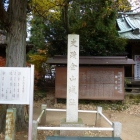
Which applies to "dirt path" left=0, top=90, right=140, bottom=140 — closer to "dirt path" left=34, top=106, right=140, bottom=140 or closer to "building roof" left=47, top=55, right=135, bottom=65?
"dirt path" left=34, top=106, right=140, bottom=140

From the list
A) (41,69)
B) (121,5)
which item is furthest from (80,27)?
(41,69)

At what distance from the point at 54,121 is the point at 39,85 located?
302 inches

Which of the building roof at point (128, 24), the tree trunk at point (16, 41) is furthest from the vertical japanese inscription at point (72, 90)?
the building roof at point (128, 24)

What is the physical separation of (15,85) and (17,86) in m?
0.05

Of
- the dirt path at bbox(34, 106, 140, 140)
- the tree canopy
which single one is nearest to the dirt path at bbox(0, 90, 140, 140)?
the dirt path at bbox(34, 106, 140, 140)

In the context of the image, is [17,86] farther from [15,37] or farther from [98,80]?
[98,80]

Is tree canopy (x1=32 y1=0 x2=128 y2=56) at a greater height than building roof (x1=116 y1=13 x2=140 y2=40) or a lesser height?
lesser

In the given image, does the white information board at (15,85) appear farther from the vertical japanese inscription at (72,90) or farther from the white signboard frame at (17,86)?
the vertical japanese inscription at (72,90)

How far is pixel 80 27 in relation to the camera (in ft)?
34.9

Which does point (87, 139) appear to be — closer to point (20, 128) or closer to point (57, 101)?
point (20, 128)

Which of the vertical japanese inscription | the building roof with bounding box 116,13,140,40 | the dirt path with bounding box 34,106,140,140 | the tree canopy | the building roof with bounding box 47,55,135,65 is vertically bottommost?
the dirt path with bounding box 34,106,140,140

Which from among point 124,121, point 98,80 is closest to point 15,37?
point 124,121

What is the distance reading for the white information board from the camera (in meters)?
4.50

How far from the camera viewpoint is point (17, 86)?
A: 4.53 m
